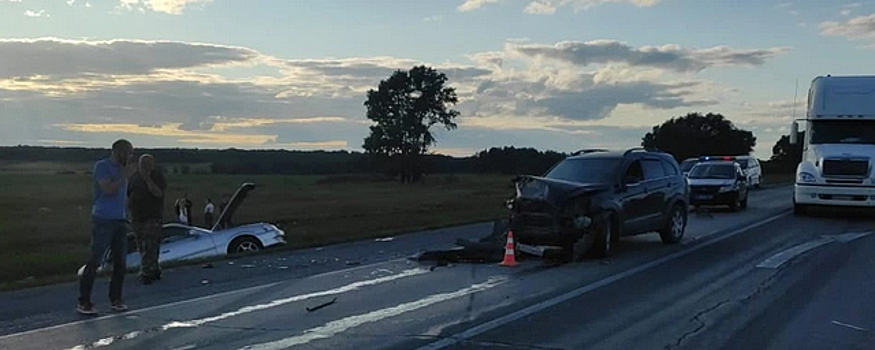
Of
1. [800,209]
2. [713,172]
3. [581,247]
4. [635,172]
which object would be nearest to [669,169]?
[635,172]

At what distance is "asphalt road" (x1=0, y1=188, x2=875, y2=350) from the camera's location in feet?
28.3

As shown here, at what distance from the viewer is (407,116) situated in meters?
86.8

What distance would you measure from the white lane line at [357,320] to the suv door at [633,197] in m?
4.92

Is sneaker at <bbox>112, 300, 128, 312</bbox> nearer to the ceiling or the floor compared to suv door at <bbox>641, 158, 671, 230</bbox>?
nearer to the floor

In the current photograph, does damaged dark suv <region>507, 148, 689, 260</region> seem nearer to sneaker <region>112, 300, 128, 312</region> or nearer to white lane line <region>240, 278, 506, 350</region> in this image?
white lane line <region>240, 278, 506, 350</region>

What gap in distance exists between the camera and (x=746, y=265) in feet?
47.4

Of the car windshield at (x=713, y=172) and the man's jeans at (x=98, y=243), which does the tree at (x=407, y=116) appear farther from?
the man's jeans at (x=98, y=243)

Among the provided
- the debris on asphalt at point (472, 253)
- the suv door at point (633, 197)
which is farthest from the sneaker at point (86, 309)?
the suv door at point (633, 197)

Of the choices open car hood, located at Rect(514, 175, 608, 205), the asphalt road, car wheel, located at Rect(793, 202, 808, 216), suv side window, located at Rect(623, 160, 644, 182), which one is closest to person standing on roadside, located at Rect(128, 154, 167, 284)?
the asphalt road

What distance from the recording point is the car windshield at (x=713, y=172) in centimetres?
3052

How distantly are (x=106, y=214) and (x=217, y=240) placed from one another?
761 centimetres

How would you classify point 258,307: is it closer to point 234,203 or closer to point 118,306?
point 118,306

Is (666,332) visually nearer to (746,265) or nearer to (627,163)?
(746,265)

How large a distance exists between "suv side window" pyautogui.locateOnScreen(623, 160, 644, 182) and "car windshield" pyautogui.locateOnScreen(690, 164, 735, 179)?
1389 centimetres
